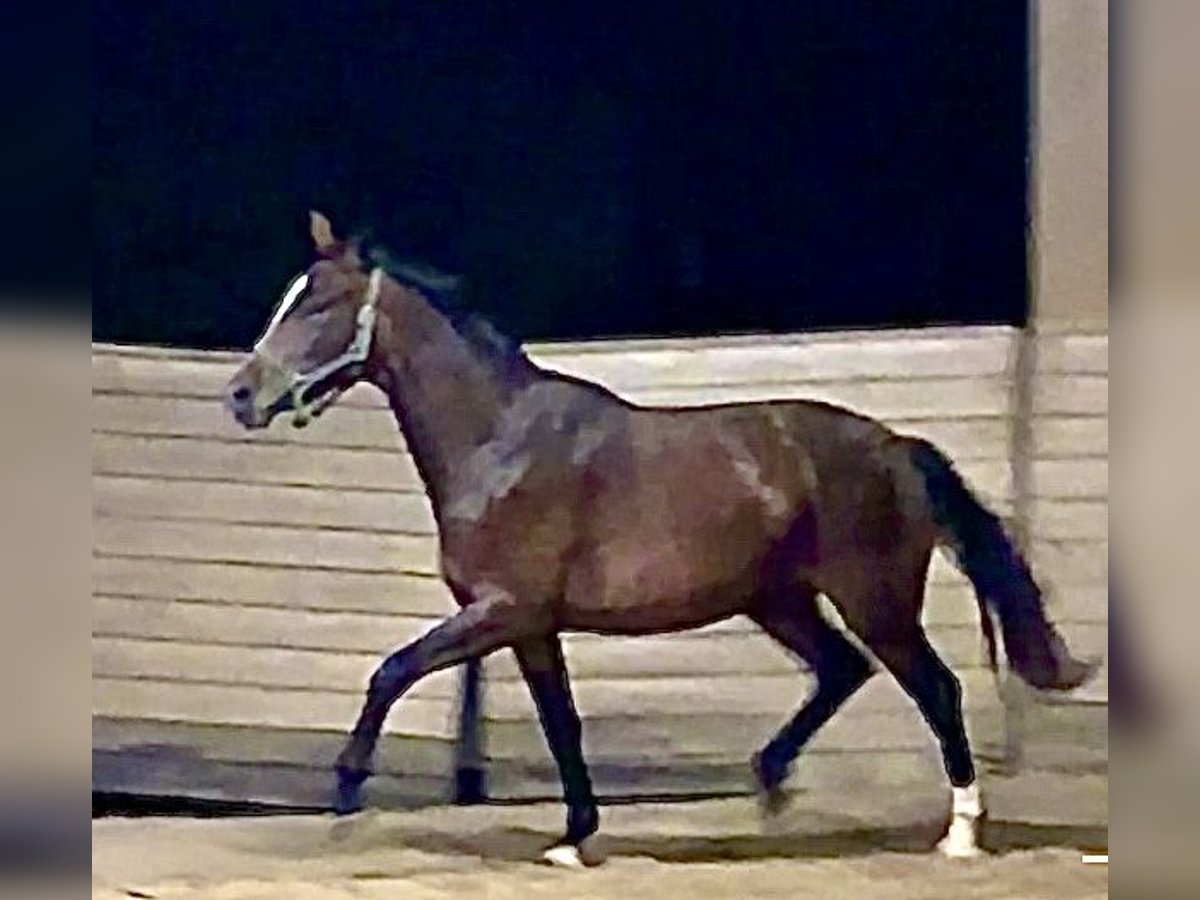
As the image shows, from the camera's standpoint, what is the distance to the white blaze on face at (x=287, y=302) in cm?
145

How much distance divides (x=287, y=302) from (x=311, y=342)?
42 millimetres

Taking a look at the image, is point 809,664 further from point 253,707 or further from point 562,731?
point 253,707

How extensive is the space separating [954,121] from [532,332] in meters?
0.43

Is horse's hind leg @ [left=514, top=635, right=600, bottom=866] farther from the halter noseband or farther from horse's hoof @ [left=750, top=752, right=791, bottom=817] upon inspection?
the halter noseband

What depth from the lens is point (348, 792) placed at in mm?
1457

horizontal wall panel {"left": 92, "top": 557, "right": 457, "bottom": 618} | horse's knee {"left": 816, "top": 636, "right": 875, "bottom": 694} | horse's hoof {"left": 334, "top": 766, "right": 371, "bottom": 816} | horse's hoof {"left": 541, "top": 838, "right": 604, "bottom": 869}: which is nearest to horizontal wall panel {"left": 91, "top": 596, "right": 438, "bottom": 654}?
horizontal wall panel {"left": 92, "top": 557, "right": 457, "bottom": 618}

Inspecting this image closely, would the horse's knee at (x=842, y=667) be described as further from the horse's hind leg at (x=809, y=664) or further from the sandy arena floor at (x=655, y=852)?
the sandy arena floor at (x=655, y=852)

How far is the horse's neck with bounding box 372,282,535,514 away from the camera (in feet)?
4.78

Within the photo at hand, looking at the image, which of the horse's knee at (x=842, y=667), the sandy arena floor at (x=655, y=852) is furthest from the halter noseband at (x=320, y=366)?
the horse's knee at (x=842, y=667)

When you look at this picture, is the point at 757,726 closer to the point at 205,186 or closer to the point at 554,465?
the point at 554,465

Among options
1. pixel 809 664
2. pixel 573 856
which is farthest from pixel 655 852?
pixel 809 664

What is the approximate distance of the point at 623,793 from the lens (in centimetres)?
146

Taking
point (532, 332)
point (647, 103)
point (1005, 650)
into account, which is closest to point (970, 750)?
point (1005, 650)
